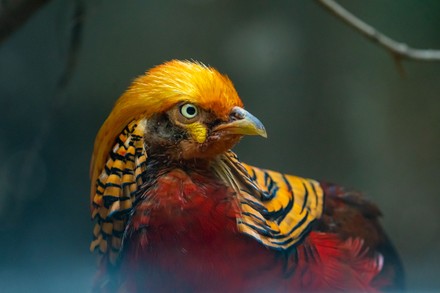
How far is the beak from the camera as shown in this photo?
2.00 m

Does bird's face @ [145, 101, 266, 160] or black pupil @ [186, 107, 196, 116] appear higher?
black pupil @ [186, 107, 196, 116]

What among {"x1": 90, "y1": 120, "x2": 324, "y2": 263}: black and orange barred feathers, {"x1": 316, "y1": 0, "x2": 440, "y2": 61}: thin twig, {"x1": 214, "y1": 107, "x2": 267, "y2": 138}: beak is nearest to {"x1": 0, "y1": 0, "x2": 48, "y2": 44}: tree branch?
{"x1": 90, "y1": 120, "x2": 324, "y2": 263}: black and orange barred feathers

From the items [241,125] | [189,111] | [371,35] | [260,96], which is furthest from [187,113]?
[260,96]

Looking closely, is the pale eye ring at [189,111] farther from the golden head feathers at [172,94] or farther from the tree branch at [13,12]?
the tree branch at [13,12]

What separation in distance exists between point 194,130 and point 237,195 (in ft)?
0.97

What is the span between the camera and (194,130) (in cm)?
204

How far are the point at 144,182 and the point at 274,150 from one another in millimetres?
2019

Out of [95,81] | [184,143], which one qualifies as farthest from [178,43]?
[184,143]

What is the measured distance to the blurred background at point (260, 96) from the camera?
11.9ft

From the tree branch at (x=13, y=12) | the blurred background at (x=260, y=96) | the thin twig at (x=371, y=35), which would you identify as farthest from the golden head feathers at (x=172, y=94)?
the blurred background at (x=260, y=96)

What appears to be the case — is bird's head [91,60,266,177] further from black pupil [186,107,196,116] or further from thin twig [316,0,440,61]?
thin twig [316,0,440,61]

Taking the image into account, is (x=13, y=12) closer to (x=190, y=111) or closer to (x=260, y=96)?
(x=190, y=111)

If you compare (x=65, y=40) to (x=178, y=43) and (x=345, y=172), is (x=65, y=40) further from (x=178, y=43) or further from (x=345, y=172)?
(x=345, y=172)

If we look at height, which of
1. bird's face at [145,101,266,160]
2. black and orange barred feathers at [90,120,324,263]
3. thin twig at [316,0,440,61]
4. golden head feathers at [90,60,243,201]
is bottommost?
black and orange barred feathers at [90,120,324,263]
